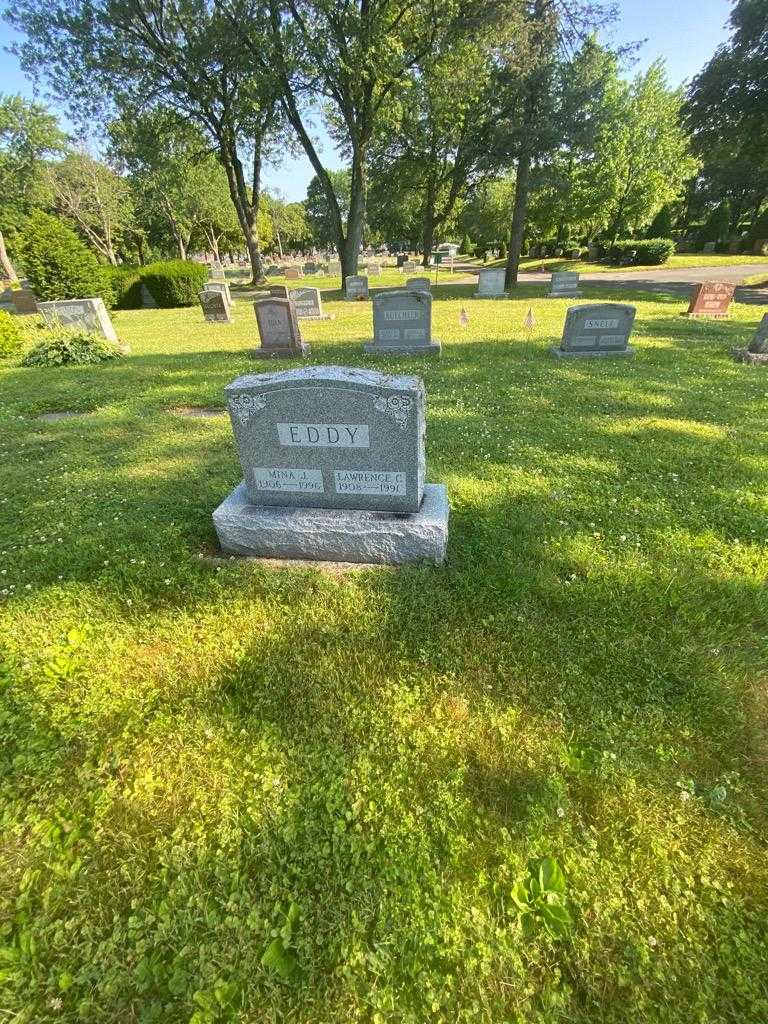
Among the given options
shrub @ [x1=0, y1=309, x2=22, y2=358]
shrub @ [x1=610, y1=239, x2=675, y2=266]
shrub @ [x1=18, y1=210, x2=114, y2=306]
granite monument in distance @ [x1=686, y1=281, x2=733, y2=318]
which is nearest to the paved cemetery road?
shrub @ [x1=610, y1=239, x2=675, y2=266]

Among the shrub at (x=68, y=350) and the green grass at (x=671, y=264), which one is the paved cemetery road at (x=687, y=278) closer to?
the green grass at (x=671, y=264)

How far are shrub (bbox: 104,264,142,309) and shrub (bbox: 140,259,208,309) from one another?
415 mm

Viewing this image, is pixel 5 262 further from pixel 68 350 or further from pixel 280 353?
pixel 280 353

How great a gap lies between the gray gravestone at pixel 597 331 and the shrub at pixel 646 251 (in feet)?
99.7

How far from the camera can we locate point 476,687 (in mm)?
2381

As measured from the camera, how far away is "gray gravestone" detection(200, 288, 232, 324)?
50.6 feet

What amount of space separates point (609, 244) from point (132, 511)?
46455 millimetres

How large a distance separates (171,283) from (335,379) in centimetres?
2311

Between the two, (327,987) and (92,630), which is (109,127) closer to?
(92,630)

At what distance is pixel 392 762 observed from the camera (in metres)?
2.07

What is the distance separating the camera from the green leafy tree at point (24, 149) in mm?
35656

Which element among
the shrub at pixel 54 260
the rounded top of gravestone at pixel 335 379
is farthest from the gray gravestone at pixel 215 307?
the rounded top of gravestone at pixel 335 379

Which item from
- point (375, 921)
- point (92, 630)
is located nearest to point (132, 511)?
point (92, 630)

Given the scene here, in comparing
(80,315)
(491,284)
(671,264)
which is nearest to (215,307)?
(80,315)
